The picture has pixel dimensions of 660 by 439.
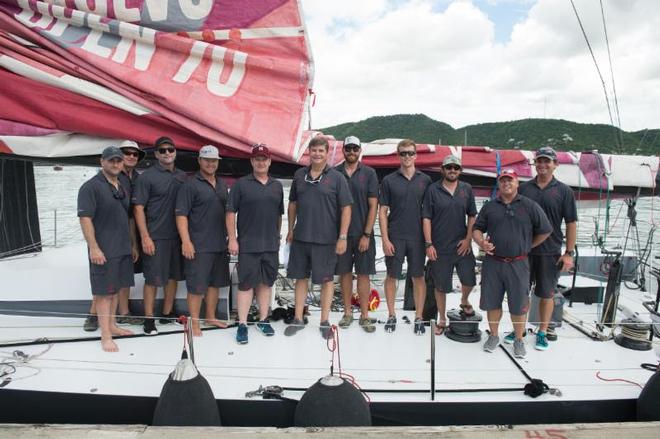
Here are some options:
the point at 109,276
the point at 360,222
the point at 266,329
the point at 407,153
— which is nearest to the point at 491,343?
the point at 360,222

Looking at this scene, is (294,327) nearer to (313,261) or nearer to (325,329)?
(325,329)

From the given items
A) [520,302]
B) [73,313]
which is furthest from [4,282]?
[520,302]

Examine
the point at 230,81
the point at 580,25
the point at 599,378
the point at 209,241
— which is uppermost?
the point at 580,25

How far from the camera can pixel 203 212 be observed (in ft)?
11.6

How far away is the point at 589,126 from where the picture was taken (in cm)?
1830

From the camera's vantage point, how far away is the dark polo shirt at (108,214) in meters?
3.20

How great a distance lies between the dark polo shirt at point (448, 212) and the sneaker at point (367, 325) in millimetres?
838

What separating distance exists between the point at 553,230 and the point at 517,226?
0.48 metres

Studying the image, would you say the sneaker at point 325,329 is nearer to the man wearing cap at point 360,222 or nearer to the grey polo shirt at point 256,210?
the man wearing cap at point 360,222

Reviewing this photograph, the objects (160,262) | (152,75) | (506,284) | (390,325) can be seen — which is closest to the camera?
(506,284)

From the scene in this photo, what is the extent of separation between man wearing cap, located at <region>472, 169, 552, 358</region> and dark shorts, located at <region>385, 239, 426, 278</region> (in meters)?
0.46

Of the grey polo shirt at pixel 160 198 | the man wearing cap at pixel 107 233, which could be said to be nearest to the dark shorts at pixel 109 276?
the man wearing cap at pixel 107 233

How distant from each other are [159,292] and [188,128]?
4.68 feet

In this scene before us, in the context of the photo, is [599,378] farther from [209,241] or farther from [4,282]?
[4,282]
